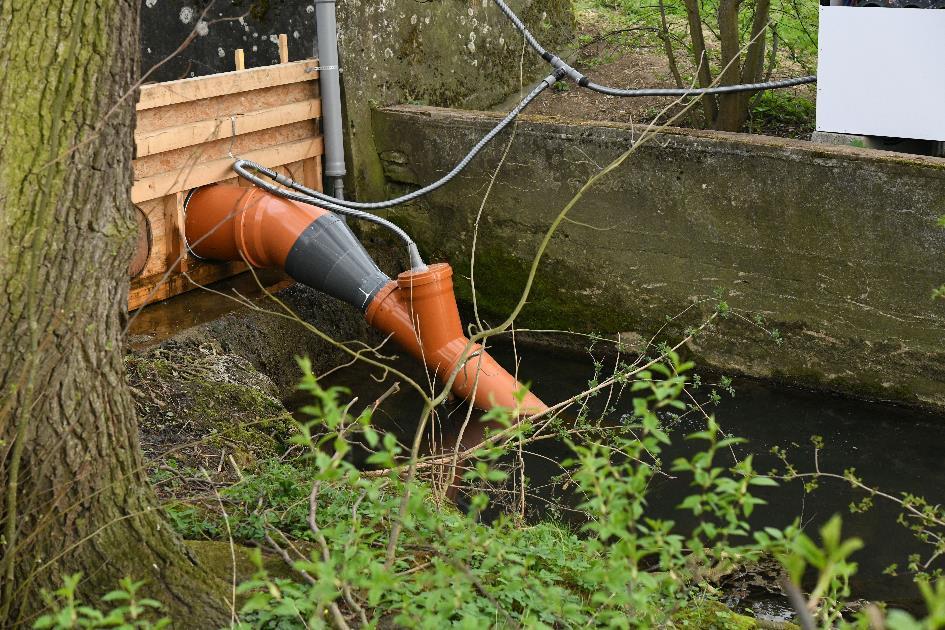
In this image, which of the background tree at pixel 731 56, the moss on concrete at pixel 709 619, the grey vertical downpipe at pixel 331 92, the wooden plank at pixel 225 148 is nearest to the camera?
the moss on concrete at pixel 709 619

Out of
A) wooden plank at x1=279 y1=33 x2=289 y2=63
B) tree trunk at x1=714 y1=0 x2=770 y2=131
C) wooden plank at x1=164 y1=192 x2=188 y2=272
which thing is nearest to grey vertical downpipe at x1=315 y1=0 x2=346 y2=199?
wooden plank at x1=279 y1=33 x2=289 y2=63

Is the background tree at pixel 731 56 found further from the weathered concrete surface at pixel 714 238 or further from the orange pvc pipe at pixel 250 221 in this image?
the orange pvc pipe at pixel 250 221

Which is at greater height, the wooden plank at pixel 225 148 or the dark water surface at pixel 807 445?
the wooden plank at pixel 225 148

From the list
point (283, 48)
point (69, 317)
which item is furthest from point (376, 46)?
point (69, 317)

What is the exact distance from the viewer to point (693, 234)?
6965 millimetres

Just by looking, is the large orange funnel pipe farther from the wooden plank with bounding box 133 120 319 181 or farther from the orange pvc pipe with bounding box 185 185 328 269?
the wooden plank with bounding box 133 120 319 181

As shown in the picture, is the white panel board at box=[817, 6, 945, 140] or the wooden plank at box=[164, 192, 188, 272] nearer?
the white panel board at box=[817, 6, 945, 140]

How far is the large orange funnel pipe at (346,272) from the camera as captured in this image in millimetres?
6430

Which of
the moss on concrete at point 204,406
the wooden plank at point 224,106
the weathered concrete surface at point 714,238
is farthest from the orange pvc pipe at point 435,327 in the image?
the wooden plank at point 224,106

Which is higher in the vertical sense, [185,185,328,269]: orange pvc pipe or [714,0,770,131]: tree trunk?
[714,0,770,131]: tree trunk

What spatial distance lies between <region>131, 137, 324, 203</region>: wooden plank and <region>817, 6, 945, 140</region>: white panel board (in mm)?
3346

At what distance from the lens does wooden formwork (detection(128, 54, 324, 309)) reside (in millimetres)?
6488

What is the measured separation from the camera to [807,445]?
245 inches

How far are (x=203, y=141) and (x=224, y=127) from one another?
204 mm
